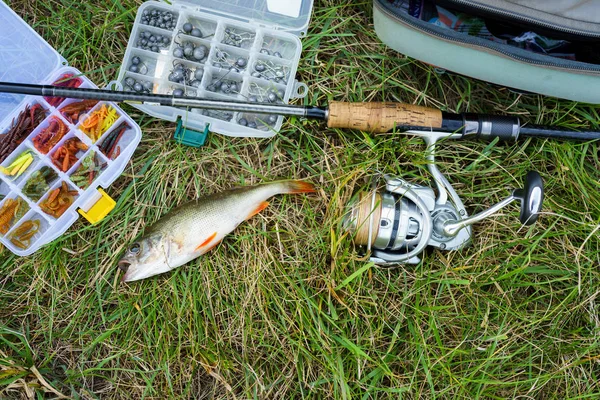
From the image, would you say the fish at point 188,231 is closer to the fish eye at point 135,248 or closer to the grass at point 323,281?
the fish eye at point 135,248

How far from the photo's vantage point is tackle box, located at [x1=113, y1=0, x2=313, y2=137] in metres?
2.34

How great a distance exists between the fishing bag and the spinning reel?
0.37 meters

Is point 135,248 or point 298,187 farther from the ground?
point 298,187

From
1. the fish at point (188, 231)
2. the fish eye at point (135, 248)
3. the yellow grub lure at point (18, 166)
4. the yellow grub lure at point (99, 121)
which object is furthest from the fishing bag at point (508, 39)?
the yellow grub lure at point (18, 166)

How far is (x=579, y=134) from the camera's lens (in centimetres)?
218

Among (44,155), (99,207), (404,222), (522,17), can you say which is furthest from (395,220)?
(44,155)

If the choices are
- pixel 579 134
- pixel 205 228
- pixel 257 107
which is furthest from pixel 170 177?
pixel 579 134

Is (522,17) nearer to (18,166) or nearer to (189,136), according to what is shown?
(189,136)

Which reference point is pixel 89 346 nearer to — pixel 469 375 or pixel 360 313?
pixel 360 313

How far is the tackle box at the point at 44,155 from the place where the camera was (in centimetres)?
226

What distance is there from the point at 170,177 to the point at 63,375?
1142 mm

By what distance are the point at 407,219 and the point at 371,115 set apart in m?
0.50

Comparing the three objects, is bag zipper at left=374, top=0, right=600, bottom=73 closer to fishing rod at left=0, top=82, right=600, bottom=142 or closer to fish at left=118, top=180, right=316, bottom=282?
fishing rod at left=0, top=82, right=600, bottom=142

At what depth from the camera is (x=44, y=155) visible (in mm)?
2256
